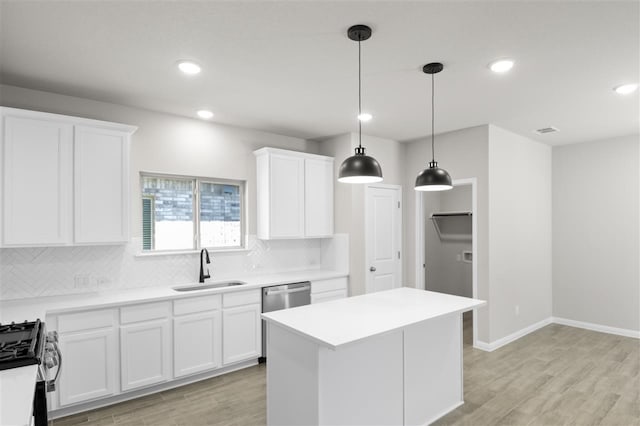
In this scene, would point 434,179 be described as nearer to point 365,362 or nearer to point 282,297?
point 365,362

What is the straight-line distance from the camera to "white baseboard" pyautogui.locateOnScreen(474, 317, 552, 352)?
4.50 meters

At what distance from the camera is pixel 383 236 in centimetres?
527

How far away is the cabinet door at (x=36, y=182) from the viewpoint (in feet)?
9.50

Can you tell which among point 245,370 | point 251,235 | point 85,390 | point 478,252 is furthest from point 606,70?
point 85,390

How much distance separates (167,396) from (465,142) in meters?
4.37

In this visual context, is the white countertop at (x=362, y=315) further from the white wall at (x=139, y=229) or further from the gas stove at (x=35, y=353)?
the white wall at (x=139, y=229)

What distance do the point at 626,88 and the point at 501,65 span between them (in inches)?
55.7

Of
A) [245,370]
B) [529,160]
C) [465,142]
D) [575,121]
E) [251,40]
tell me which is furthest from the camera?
[529,160]

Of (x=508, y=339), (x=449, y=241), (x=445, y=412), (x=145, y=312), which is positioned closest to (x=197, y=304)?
(x=145, y=312)

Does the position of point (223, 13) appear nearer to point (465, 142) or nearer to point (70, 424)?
point (70, 424)

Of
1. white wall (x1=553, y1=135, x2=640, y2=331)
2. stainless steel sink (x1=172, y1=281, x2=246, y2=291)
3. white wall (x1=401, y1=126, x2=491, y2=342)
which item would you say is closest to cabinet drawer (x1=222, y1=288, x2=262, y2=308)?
stainless steel sink (x1=172, y1=281, x2=246, y2=291)

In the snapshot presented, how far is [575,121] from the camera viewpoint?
14.4 feet

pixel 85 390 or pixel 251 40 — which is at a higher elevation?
pixel 251 40

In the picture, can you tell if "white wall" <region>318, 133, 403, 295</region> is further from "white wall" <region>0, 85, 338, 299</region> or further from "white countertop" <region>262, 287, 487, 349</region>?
"white countertop" <region>262, 287, 487, 349</region>
